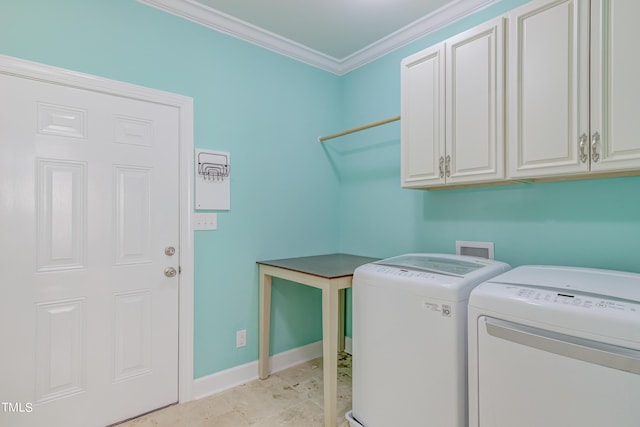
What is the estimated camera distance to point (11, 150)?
157 centimetres

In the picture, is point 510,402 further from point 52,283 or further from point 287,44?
point 287,44

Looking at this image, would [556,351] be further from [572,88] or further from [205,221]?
[205,221]

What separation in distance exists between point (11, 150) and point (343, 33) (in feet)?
7.08

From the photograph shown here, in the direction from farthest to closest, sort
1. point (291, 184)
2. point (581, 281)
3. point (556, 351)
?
point (291, 184)
point (581, 281)
point (556, 351)

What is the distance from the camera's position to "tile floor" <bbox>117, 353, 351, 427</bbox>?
73.5 inches

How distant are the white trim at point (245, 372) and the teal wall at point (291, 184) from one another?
7 centimetres

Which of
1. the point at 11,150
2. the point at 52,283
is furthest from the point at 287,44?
the point at 52,283

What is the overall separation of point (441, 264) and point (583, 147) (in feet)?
2.68

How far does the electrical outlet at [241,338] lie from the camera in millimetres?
2321

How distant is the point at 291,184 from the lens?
264 cm

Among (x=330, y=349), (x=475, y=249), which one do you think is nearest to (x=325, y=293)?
(x=330, y=349)

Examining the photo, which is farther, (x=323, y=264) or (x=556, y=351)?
(x=323, y=264)

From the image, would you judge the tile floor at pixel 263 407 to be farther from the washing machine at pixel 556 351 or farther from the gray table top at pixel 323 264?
the washing machine at pixel 556 351

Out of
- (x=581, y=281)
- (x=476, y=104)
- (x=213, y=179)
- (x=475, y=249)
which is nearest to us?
(x=581, y=281)
